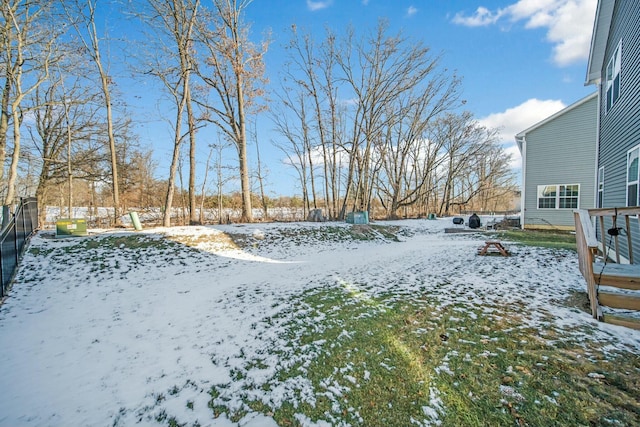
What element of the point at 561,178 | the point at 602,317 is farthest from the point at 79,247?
the point at 561,178

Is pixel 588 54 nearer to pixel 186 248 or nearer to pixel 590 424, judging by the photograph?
pixel 590 424

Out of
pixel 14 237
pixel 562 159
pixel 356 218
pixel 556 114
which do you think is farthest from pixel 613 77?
pixel 14 237

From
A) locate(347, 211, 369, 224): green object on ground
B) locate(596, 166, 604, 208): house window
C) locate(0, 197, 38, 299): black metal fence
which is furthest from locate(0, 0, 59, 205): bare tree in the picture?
locate(596, 166, 604, 208): house window

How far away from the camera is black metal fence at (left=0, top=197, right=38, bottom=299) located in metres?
4.74

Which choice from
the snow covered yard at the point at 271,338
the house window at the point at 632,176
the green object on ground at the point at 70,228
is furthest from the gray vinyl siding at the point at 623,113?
the green object on ground at the point at 70,228

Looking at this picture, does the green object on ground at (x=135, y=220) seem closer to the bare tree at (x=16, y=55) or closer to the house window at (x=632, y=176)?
the bare tree at (x=16, y=55)

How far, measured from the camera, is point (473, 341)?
3.03 meters

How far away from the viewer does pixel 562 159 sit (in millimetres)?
12547

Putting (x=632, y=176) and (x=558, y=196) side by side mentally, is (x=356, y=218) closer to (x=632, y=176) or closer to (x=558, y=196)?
(x=558, y=196)

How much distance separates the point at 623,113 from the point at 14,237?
1386 centimetres

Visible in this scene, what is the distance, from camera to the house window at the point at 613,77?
6684 millimetres

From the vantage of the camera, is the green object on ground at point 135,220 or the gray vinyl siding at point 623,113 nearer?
the gray vinyl siding at point 623,113

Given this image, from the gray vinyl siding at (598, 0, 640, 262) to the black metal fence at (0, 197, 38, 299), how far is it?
12.1 meters

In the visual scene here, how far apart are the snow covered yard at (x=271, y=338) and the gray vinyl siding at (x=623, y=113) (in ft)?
8.75
